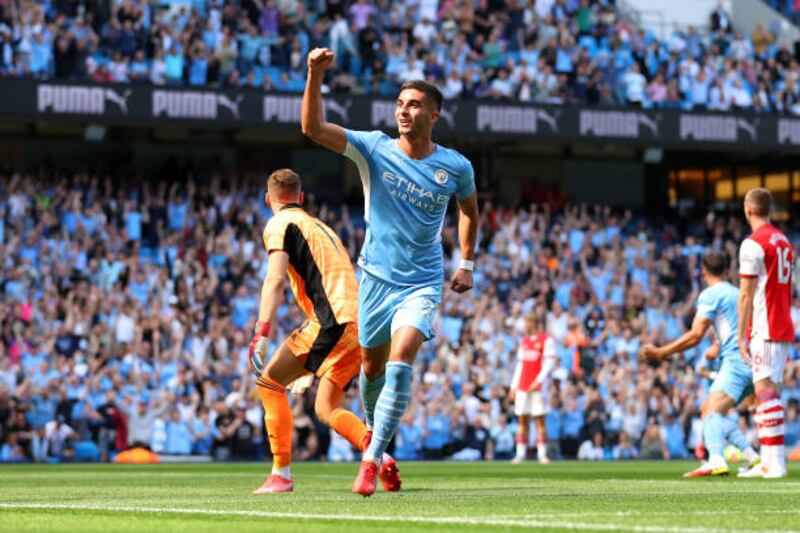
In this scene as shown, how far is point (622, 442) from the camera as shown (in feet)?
90.2

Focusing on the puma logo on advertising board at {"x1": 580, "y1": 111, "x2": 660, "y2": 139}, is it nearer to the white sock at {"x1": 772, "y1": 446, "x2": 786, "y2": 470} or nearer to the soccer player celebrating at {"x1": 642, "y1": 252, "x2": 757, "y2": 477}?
the soccer player celebrating at {"x1": 642, "y1": 252, "x2": 757, "y2": 477}

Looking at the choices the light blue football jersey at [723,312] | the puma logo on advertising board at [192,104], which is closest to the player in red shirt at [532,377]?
the light blue football jersey at [723,312]

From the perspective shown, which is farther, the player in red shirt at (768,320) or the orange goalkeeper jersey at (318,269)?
the player in red shirt at (768,320)

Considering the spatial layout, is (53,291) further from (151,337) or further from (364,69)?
(364,69)

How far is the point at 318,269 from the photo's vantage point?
424 inches

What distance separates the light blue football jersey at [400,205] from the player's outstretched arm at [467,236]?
23 centimetres

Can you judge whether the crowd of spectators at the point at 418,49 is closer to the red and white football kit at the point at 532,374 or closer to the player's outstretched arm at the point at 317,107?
the red and white football kit at the point at 532,374

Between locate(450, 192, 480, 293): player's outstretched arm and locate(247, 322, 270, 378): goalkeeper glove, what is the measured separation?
1.23 m

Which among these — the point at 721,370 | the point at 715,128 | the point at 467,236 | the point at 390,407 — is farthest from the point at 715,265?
the point at 715,128

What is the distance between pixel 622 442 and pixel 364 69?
970 centimetres

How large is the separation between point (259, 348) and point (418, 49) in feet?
→ 76.3

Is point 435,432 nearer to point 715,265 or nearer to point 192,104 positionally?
point 192,104

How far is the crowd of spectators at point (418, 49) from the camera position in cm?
2942

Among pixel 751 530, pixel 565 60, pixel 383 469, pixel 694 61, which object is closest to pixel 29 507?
pixel 383 469
